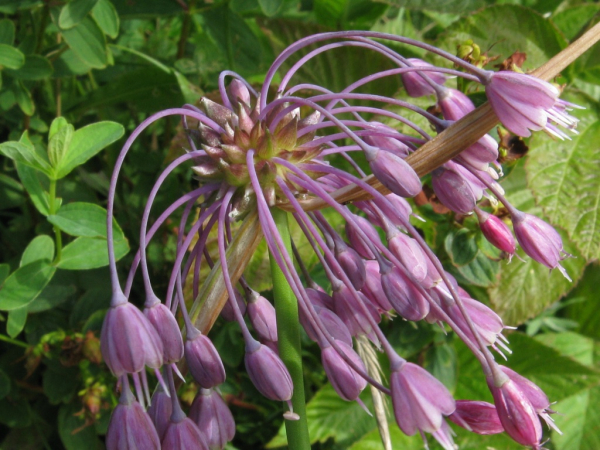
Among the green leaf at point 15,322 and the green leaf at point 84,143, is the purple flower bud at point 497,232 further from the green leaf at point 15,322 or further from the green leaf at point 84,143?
the green leaf at point 15,322

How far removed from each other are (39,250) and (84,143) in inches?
9.9

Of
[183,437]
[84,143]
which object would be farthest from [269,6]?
[183,437]

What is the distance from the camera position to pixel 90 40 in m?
1.55

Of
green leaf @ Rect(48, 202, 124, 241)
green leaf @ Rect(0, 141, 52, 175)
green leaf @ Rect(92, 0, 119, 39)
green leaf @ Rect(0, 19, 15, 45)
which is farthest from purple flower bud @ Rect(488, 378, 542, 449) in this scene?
green leaf @ Rect(0, 19, 15, 45)

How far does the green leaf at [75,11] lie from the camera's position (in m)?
1.41

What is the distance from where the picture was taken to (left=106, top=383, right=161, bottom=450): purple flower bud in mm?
790

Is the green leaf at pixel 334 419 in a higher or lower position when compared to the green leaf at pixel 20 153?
lower

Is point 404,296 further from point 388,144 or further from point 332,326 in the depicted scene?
point 388,144

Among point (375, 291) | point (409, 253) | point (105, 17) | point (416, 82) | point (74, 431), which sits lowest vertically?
point (74, 431)

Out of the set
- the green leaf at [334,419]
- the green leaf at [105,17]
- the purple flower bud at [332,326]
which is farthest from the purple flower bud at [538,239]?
the green leaf at [105,17]

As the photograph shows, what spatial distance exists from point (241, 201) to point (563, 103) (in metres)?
0.43

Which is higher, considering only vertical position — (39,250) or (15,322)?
(39,250)

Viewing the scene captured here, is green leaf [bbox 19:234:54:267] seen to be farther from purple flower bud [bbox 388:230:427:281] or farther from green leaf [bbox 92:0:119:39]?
purple flower bud [bbox 388:230:427:281]

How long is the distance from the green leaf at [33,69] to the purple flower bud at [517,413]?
1231mm
